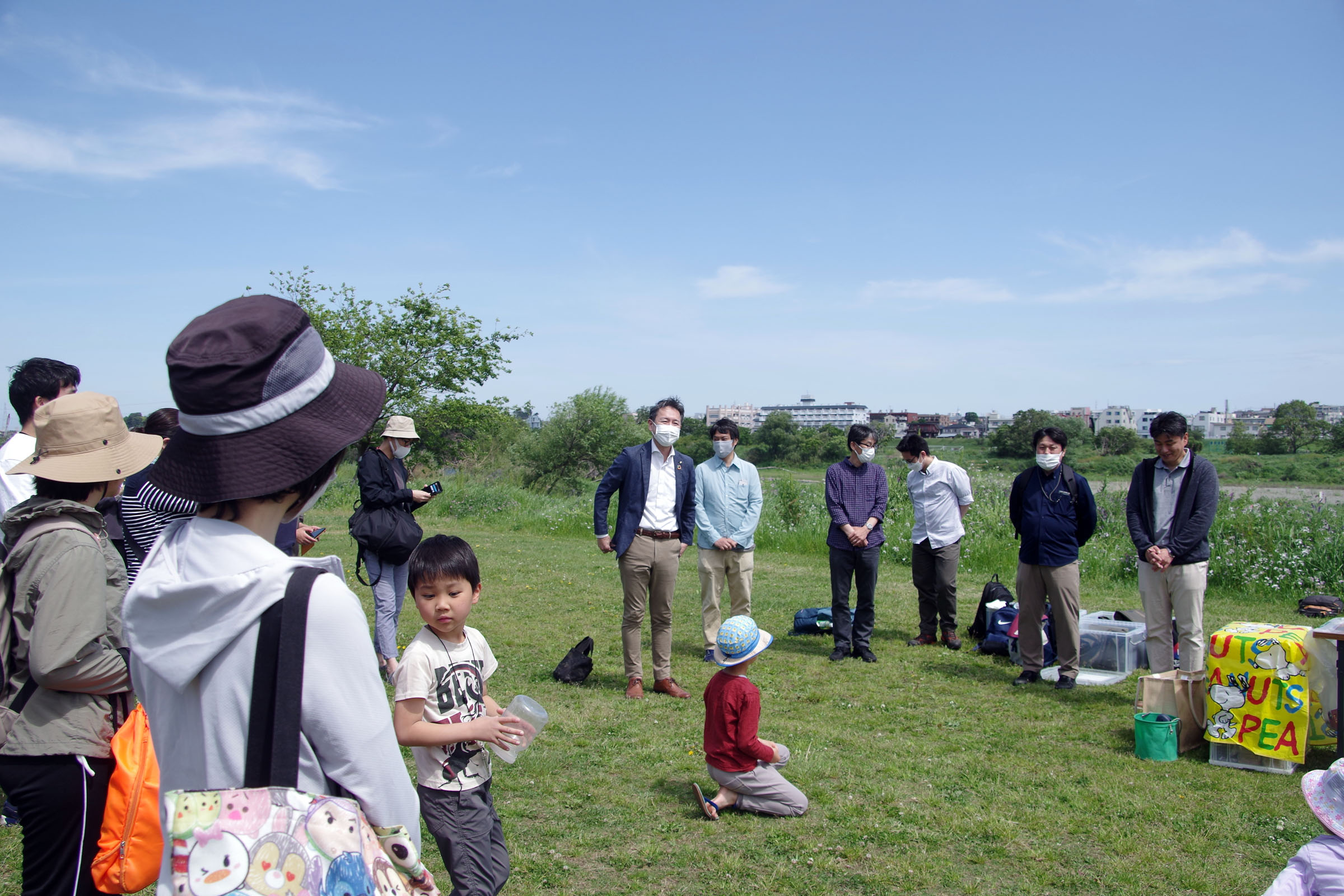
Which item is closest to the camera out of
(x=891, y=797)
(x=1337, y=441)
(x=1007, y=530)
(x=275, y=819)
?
(x=275, y=819)

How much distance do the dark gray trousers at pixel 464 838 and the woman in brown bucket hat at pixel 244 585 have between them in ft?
5.20

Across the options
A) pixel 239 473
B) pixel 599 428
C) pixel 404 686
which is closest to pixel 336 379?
pixel 239 473

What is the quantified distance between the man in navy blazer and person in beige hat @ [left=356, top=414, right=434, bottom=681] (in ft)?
4.92

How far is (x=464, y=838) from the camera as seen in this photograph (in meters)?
2.89

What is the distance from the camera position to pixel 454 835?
113 inches

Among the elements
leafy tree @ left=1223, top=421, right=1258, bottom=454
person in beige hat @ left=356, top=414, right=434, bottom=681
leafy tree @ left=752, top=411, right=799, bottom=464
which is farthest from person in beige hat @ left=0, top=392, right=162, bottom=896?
leafy tree @ left=1223, top=421, right=1258, bottom=454

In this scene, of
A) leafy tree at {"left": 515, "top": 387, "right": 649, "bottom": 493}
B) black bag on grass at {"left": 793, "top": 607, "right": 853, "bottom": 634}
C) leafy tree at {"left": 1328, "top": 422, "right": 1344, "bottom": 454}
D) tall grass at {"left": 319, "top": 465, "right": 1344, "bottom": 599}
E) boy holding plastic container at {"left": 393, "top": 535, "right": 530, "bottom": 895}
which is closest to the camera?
boy holding plastic container at {"left": 393, "top": 535, "right": 530, "bottom": 895}

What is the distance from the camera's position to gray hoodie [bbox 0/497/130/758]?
2299 mm

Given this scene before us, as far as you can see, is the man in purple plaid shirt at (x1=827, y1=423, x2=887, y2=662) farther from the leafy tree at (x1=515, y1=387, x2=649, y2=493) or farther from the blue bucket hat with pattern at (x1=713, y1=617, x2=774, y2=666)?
the leafy tree at (x1=515, y1=387, x2=649, y2=493)

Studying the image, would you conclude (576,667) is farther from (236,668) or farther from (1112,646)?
(236,668)

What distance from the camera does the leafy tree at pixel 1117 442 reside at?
38531 millimetres

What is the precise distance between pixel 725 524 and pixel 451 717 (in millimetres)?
4830

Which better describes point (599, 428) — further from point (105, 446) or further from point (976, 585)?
point (105, 446)

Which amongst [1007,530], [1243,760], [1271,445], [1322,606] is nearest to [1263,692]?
[1243,760]
